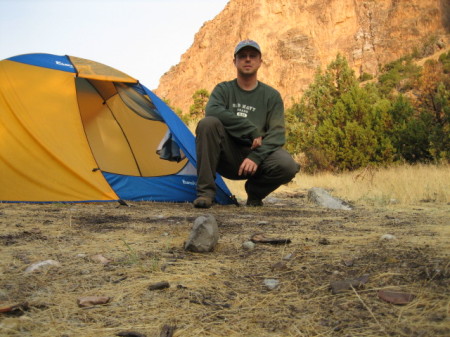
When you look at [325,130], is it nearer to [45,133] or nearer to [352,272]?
[45,133]

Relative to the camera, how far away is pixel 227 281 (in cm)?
142

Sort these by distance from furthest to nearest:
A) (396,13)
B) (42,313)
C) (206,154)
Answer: (396,13)
(206,154)
(42,313)

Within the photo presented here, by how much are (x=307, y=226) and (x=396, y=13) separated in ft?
163

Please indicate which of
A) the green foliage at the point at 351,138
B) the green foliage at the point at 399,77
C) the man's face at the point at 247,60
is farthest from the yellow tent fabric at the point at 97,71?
the green foliage at the point at 399,77

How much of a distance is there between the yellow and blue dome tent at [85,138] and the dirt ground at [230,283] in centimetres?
153

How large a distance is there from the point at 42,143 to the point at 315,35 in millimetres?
48872

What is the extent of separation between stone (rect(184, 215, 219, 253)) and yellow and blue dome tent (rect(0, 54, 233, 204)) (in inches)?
77.8

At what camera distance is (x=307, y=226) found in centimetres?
245

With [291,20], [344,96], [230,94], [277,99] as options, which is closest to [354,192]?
[277,99]

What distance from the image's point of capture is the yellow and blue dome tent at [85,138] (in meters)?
3.72

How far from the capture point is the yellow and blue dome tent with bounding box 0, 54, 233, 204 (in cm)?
372

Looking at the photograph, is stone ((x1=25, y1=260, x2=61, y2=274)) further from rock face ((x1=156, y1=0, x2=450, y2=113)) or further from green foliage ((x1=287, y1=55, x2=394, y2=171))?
rock face ((x1=156, y1=0, x2=450, y2=113))

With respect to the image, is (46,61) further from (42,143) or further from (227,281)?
(227,281)

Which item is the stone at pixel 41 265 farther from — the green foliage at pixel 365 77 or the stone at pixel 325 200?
the green foliage at pixel 365 77
